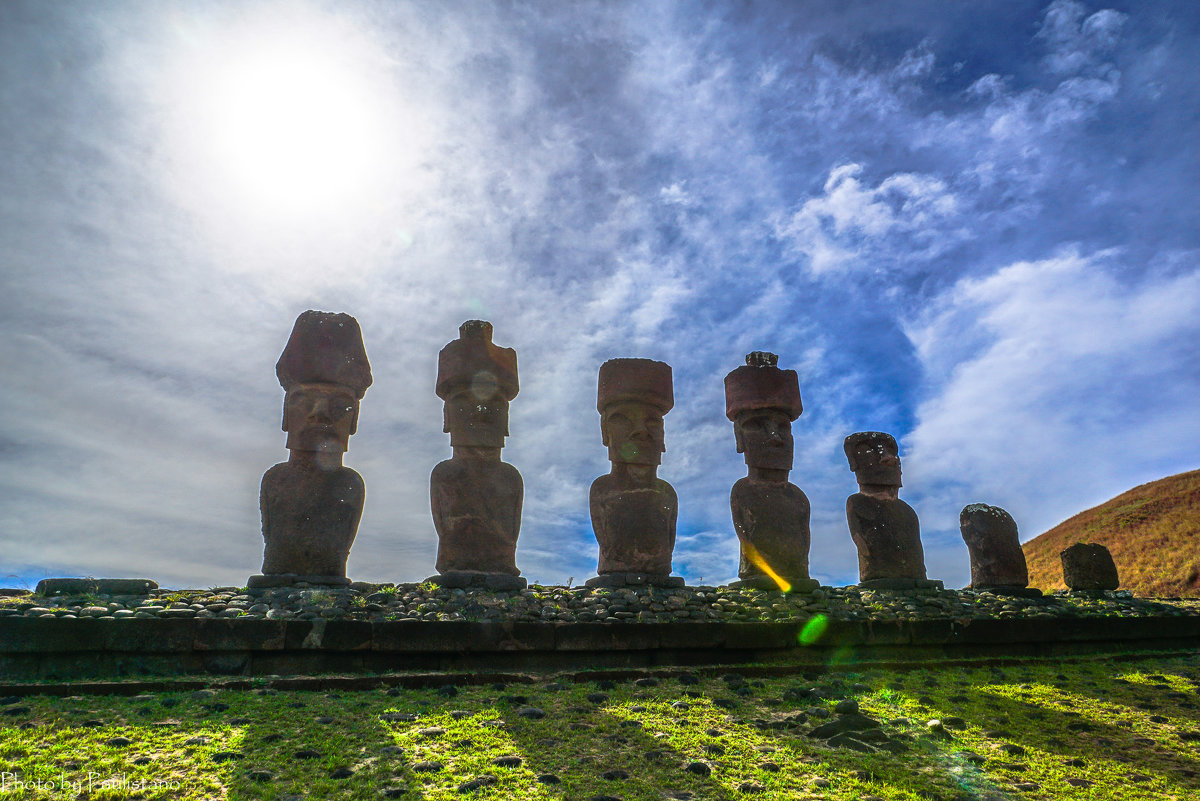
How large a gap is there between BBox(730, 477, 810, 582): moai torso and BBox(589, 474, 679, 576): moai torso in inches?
51.9

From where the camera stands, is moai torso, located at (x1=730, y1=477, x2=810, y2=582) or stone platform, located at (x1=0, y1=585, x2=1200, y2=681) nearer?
stone platform, located at (x1=0, y1=585, x2=1200, y2=681)

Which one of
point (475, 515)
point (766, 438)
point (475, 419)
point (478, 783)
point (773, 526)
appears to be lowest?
point (478, 783)

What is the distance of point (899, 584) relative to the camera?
1218 centimetres

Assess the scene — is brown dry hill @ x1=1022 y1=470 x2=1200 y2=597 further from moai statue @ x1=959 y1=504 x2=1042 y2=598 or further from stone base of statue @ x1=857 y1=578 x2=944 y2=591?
stone base of statue @ x1=857 y1=578 x2=944 y2=591

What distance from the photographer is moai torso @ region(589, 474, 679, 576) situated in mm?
10633

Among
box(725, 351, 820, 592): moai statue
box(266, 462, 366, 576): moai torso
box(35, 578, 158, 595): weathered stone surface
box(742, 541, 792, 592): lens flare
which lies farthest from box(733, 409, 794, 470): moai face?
box(35, 578, 158, 595): weathered stone surface

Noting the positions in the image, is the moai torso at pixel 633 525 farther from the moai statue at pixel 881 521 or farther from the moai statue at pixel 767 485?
the moai statue at pixel 881 521

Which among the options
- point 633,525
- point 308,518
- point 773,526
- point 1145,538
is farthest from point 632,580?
point 1145,538

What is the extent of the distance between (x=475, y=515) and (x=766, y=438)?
4.86 meters

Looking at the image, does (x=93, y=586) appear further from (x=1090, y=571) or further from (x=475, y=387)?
(x=1090, y=571)

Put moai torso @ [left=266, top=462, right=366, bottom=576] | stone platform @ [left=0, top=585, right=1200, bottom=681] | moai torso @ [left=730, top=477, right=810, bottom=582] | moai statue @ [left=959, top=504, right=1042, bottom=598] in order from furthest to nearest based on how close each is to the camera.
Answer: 1. moai statue @ [left=959, top=504, right=1042, bottom=598]
2. moai torso @ [left=730, top=477, right=810, bottom=582]
3. moai torso @ [left=266, top=462, right=366, bottom=576]
4. stone platform @ [left=0, top=585, right=1200, bottom=681]

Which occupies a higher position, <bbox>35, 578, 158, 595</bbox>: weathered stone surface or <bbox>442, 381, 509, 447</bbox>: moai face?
<bbox>442, 381, 509, 447</bbox>: moai face

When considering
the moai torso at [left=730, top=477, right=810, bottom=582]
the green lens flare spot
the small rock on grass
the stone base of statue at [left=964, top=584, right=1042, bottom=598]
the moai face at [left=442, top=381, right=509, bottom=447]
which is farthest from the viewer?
the stone base of statue at [left=964, top=584, right=1042, bottom=598]

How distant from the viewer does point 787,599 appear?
394 inches
